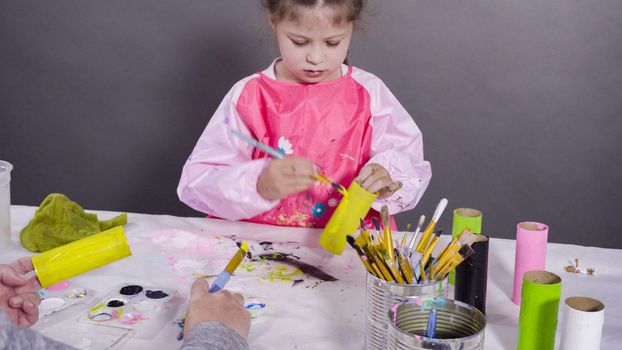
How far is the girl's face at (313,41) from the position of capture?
5.72ft

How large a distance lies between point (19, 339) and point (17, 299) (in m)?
0.47

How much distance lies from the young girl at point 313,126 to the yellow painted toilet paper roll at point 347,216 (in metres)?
0.18

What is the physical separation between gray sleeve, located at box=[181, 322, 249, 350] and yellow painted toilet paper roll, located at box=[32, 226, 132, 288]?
443 millimetres

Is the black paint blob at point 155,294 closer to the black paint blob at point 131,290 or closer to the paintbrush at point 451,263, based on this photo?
the black paint blob at point 131,290

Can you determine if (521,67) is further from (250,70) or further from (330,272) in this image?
(330,272)

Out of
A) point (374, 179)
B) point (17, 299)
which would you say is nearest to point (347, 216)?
point (374, 179)

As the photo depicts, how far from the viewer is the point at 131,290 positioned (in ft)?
4.61

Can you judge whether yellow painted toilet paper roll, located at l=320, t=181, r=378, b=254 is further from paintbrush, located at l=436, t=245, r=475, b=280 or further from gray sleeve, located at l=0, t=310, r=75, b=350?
gray sleeve, located at l=0, t=310, r=75, b=350

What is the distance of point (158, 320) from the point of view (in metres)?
1.31

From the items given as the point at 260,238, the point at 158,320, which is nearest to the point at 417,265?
the point at 158,320

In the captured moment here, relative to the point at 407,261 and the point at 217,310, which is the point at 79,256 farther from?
the point at 407,261

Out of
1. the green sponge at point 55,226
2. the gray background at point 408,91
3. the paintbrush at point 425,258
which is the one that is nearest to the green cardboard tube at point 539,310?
the paintbrush at point 425,258

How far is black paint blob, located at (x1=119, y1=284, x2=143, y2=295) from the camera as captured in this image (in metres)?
1.40

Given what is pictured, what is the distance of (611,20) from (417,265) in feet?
6.13
